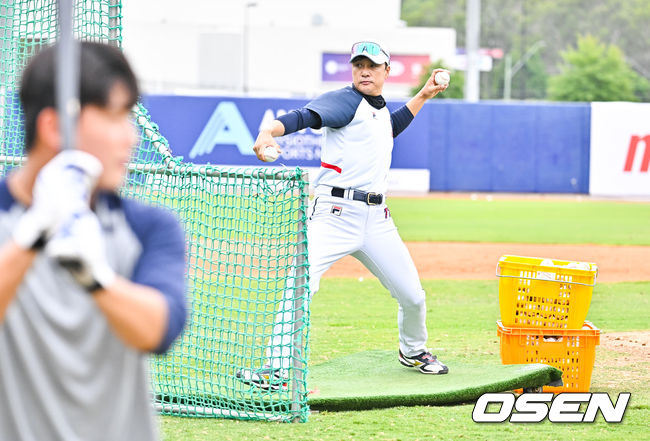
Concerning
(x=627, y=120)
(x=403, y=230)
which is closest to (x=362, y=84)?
(x=403, y=230)

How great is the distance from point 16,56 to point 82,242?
6.47 m

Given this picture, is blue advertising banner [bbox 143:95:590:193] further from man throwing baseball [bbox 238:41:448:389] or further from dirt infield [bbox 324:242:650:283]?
man throwing baseball [bbox 238:41:448:389]

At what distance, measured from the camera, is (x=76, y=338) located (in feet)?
6.61

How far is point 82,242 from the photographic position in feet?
5.61

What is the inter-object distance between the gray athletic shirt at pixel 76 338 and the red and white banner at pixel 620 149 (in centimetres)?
2543

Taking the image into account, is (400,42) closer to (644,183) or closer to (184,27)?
(184,27)

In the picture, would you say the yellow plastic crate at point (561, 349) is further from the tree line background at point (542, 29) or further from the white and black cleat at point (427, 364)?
the tree line background at point (542, 29)

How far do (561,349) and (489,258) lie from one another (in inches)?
340

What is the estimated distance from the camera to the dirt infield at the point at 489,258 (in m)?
13.5

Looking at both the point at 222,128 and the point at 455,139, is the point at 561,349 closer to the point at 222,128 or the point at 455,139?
the point at 222,128

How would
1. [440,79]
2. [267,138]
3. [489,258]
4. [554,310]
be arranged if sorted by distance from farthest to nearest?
[489,258], [440,79], [554,310], [267,138]

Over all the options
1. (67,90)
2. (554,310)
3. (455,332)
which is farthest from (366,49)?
(67,90)

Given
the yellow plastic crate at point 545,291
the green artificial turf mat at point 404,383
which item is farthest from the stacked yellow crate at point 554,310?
the green artificial turf mat at point 404,383

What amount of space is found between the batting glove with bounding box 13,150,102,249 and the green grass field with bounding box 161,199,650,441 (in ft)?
11.9
